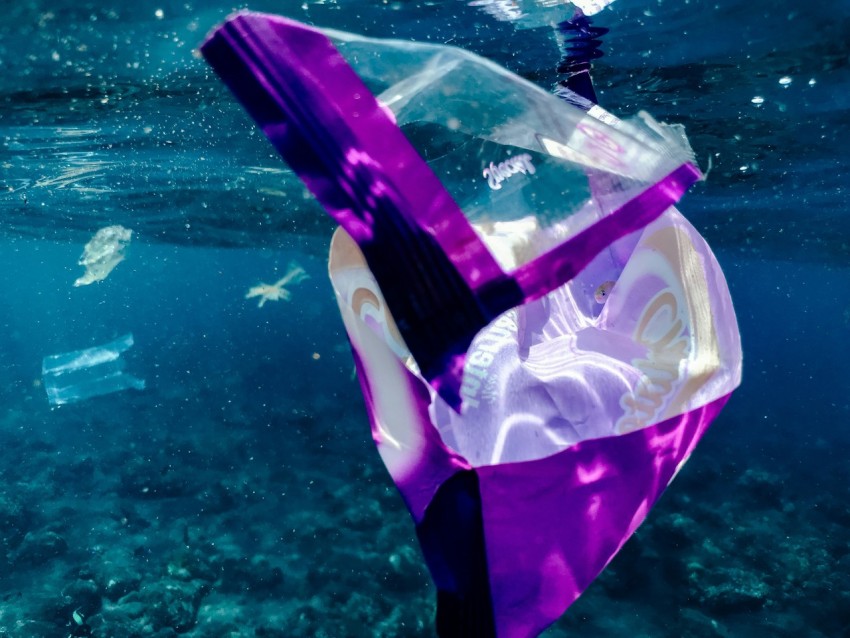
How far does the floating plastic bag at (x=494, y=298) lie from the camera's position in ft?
4.06

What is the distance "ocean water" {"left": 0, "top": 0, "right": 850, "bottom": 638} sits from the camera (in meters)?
7.60

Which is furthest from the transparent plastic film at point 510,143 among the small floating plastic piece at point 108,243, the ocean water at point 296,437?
the small floating plastic piece at point 108,243

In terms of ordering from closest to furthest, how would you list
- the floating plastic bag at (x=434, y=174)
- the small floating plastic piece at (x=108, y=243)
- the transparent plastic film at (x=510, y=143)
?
the floating plastic bag at (x=434, y=174) → the transparent plastic film at (x=510, y=143) → the small floating plastic piece at (x=108, y=243)

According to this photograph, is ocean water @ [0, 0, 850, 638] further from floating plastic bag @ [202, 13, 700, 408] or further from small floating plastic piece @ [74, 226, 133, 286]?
floating plastic bag @ [202, 13, 700, 408]

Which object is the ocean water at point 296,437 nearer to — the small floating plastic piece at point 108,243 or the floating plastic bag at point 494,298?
the small floating plastic piece at point 108,243

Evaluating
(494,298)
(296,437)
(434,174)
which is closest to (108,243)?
(296,437)

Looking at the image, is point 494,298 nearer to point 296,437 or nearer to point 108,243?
point 296,437

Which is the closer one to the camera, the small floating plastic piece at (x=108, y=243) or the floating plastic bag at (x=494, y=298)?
the floating plastic bag at (x=494, y=298)

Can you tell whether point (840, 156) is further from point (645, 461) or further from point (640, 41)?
point (645, 461)

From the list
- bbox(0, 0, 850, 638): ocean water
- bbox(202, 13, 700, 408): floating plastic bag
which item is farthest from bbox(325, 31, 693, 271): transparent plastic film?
bbox(0, 0, 850, 638): ocean water

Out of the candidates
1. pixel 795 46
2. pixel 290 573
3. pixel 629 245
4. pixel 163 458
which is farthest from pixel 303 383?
pixel 629 245

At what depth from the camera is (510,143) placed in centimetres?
165

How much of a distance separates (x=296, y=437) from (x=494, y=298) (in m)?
18.2

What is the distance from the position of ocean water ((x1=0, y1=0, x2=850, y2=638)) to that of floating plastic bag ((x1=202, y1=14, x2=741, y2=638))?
2.90 meters
